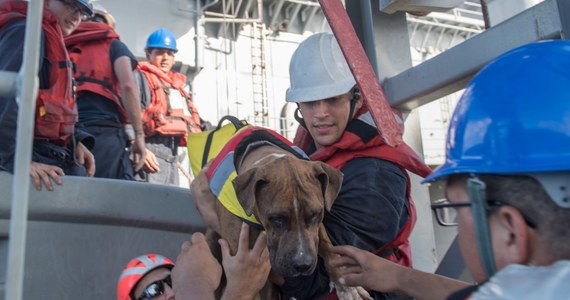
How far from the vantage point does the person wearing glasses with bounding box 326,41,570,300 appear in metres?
1.02

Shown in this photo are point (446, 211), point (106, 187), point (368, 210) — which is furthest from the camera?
point (106, 187)

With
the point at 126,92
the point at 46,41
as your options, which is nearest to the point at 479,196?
the point at 46,41

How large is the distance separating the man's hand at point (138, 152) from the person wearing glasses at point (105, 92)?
0.8 inches

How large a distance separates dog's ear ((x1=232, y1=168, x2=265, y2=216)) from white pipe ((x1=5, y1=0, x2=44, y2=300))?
1654 mm

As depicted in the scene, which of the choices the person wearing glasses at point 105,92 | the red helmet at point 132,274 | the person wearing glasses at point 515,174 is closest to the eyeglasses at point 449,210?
the person wearing glasses at point 515,174

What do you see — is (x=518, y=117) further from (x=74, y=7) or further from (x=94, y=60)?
(x=94, y=60)

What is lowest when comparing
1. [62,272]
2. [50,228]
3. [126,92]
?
[62,272]

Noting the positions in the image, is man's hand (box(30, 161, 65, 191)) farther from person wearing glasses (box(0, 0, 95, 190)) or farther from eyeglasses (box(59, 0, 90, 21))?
eyeglasses (box(59, 0, 90, 21))

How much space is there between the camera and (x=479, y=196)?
3.52 feet

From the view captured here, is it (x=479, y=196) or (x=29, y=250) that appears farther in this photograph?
(x=29, y=250)

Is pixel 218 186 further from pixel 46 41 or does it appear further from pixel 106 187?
pixel 46 41

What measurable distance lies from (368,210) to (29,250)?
1422 mm

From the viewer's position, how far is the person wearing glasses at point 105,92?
422 cm

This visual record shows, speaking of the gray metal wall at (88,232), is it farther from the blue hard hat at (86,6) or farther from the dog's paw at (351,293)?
the blue hard hat at (86,6)
